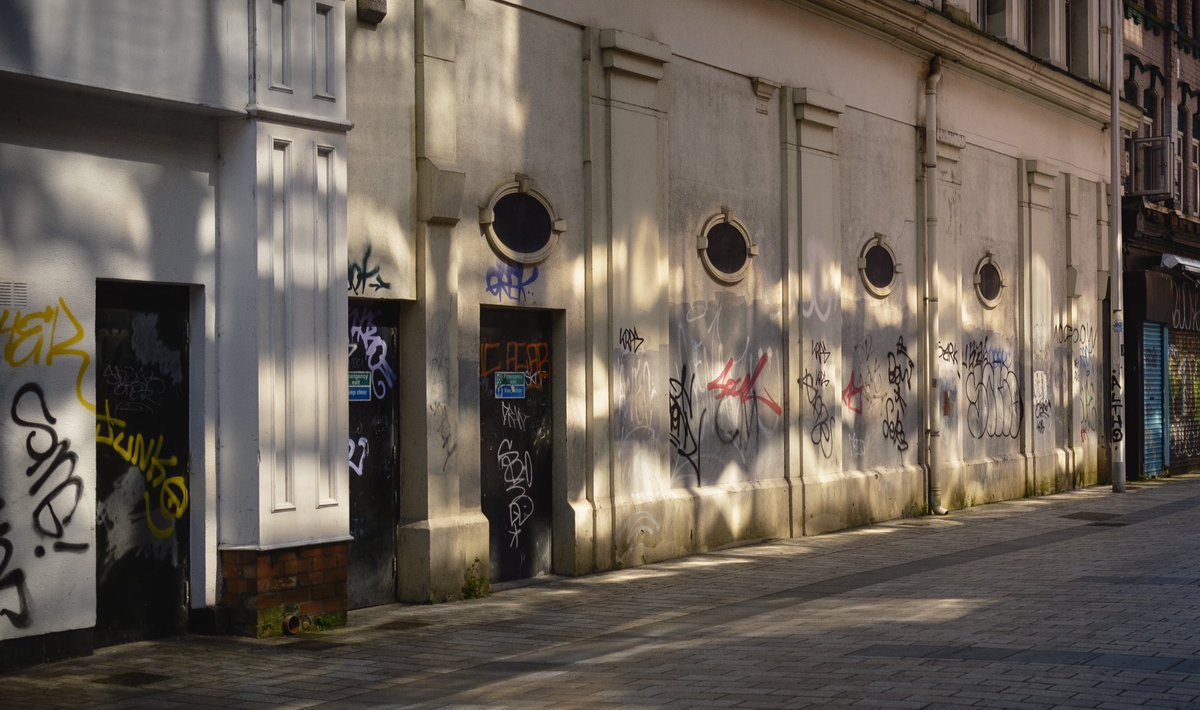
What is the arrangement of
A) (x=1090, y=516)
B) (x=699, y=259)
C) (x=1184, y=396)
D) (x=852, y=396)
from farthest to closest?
(x=1184, y=396) < (x=1090, y=516) < (x=852, y=396) < (x=699, y=259)

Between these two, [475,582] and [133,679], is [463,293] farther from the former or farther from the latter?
[133,679]

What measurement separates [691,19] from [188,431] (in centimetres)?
753

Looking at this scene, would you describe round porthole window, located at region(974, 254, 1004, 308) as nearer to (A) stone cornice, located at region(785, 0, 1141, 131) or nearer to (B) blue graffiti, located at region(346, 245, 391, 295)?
(A) stone cornice, located at region(785, 0, 1141, 131)

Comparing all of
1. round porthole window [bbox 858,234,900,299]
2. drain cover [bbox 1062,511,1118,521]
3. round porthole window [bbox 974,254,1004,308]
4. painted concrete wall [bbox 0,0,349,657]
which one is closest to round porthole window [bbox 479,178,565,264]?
painted concrete wall [bbox 0,0,349,657]

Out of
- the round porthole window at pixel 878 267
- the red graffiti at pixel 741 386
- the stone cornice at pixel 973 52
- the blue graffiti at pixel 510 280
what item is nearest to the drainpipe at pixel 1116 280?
the stone cornice at pixel 973 52

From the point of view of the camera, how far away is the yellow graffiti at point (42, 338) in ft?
29.2

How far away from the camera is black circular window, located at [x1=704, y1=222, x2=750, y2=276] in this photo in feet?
51.6

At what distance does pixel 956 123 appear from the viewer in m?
20.9

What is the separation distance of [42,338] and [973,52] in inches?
594

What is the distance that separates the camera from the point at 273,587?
10141 mm

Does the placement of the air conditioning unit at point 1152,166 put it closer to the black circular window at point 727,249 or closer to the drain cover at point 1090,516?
the drain cover at point 1090,516

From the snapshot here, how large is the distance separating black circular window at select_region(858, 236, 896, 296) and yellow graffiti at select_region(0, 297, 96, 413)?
11.3 metres

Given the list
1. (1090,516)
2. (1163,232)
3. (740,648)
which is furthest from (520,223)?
(1163,232)

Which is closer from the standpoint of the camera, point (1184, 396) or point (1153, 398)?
point (1153, 398)
